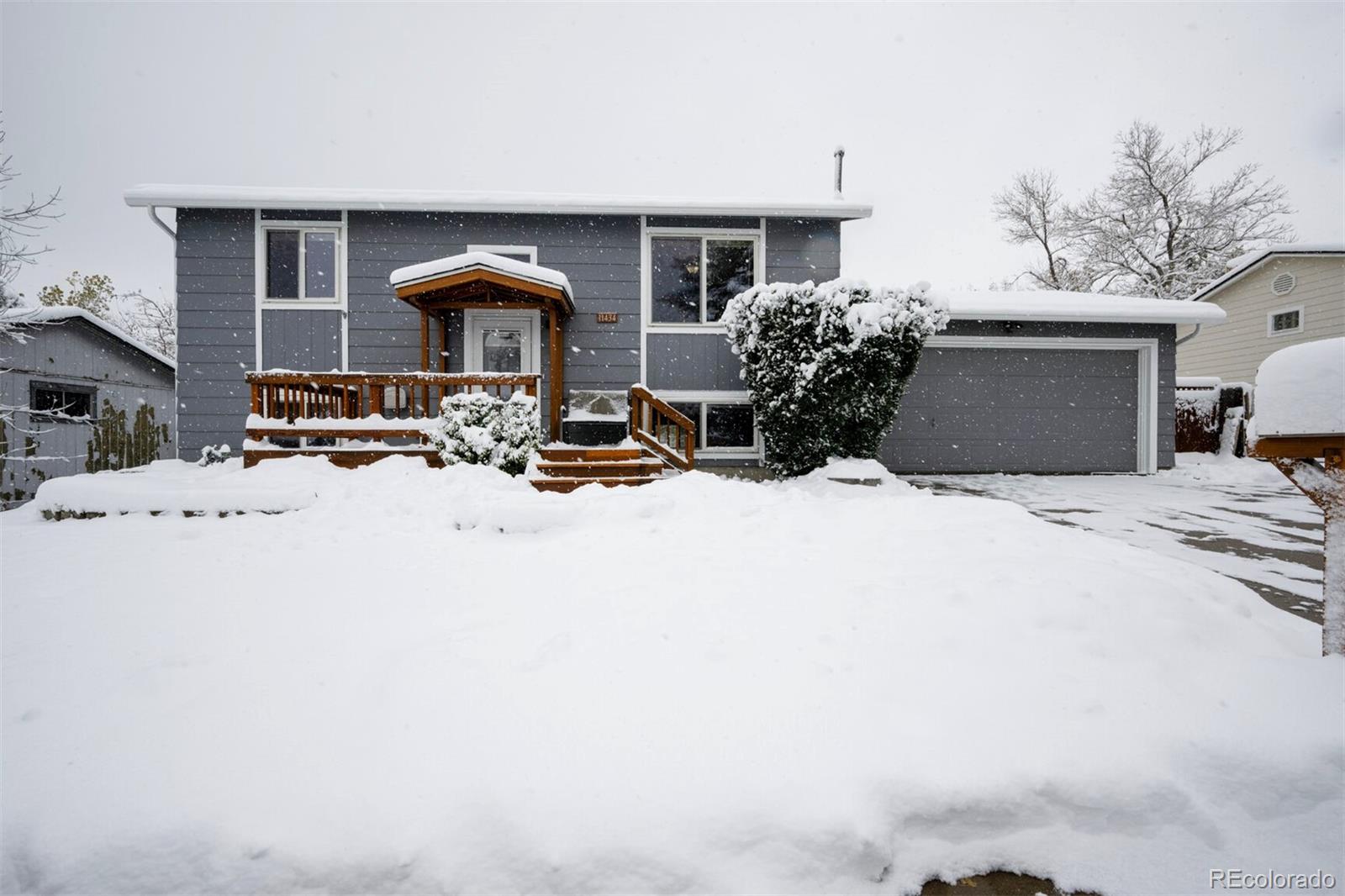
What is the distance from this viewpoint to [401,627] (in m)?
2.37

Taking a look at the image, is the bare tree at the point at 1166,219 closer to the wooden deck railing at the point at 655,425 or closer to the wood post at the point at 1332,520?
the wooden deck railing at the point at 655,425

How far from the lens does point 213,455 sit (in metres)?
7.45

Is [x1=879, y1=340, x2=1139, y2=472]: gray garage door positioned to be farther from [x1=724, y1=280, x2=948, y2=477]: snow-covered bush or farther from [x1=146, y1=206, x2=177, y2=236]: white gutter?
[x1=146, y1=206, x2=177, y2=236]: white gutter

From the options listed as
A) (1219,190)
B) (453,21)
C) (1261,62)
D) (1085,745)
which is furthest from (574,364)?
(453,21)

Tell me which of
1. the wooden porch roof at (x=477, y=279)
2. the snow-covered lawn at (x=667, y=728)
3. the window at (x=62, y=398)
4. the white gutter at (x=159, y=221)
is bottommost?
the snow-covered lawn at (x=667, y=728)

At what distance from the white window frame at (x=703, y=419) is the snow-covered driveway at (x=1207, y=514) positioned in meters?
2.48

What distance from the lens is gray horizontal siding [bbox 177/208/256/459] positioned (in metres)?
7.75

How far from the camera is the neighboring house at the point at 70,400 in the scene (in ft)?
28.5

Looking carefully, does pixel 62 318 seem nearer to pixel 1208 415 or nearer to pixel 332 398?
pixel 332 398

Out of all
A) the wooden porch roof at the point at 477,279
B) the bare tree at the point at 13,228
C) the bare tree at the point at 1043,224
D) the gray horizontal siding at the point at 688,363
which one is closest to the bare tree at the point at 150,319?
the bare tree at the point at 13,228

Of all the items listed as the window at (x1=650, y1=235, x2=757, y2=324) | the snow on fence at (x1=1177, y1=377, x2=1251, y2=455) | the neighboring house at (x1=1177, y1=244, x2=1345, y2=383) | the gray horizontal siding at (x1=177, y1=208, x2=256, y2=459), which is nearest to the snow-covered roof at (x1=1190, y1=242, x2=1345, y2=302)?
the neighboring house at (x1=1177, y1=244, x2=1345, y2=383)

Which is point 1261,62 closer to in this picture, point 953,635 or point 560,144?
point 953,635

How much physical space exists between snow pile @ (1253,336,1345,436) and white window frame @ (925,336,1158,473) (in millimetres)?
7119

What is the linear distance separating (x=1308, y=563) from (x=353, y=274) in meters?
10.6
